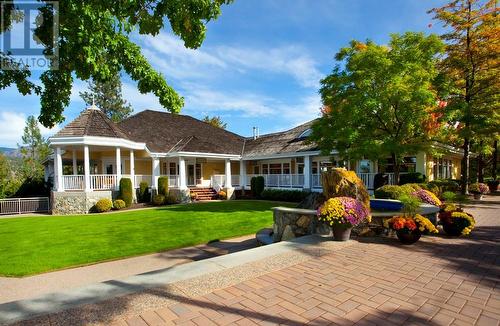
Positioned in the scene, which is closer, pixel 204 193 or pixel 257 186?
pixel 257 186

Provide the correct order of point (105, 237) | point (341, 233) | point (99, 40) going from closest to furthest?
point (99, 40) < point (341, 233) < point (105, 237)

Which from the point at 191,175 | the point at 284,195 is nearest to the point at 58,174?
the point at 191,175

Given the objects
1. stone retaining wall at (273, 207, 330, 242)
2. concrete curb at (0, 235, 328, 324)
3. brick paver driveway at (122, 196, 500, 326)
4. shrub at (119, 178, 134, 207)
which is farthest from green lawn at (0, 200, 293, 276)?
shrub at (119, 178, 134, 207)

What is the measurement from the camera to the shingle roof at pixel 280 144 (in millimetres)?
23616

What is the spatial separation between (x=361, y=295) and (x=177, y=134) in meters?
25.7

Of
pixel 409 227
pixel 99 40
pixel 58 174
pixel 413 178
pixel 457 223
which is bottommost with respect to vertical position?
pixel 457 223

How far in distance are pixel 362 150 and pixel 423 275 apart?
31.7ft

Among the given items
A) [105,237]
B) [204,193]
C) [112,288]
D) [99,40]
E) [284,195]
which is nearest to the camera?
[99,40]

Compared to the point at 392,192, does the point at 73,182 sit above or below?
above

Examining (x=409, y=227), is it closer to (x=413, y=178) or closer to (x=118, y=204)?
(x=413, y=178)

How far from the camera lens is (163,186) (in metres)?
21.7

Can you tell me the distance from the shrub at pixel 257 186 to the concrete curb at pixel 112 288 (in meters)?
17.8

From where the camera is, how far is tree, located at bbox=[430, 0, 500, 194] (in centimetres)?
1623

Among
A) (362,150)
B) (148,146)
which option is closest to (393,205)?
(362,150)
